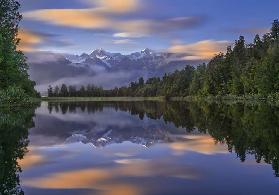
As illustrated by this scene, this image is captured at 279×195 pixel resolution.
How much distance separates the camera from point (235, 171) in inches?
745

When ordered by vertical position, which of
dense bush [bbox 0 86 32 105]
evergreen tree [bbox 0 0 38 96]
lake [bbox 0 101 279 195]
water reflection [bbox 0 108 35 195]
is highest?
evergreen tree [bbox 0 0 38 96]

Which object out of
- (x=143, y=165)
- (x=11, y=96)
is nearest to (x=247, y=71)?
(x=11, y=96)

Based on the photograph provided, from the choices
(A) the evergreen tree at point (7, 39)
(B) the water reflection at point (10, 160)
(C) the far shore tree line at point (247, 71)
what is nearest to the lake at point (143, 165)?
(B) the water reflection at point (10, 160)

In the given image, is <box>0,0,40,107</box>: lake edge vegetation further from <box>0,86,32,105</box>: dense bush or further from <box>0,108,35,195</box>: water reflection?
<box>0,108,35,195</box>: water reflection

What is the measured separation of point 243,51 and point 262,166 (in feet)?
487

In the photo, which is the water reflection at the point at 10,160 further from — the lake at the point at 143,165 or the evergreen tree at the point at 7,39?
the evergreen tree at the point at 7,39

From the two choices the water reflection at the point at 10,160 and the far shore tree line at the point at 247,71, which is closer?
the water reflection at the point at 10,160

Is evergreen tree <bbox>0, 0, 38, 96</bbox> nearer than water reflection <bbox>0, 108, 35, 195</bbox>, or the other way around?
water reflection <bbox>0, 108, 35, 195</bbox>

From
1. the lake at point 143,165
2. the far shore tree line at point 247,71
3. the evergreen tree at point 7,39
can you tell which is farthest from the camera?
the far shore tree line at point 247,71

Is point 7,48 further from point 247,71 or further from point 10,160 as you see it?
point 247,71

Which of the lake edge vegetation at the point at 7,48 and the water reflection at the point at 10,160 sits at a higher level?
the lake edge vegetation at the point at 7,48

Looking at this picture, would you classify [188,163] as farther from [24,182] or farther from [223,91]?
[223,91]

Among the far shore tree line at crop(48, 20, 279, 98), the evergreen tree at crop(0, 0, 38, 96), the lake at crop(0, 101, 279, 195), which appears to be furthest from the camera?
the far shore tree line at crop(48, 20, 279, 98)

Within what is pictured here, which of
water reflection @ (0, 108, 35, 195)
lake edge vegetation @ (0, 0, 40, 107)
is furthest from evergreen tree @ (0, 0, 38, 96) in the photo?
water reflection @ (0, 108, 35, 195)
